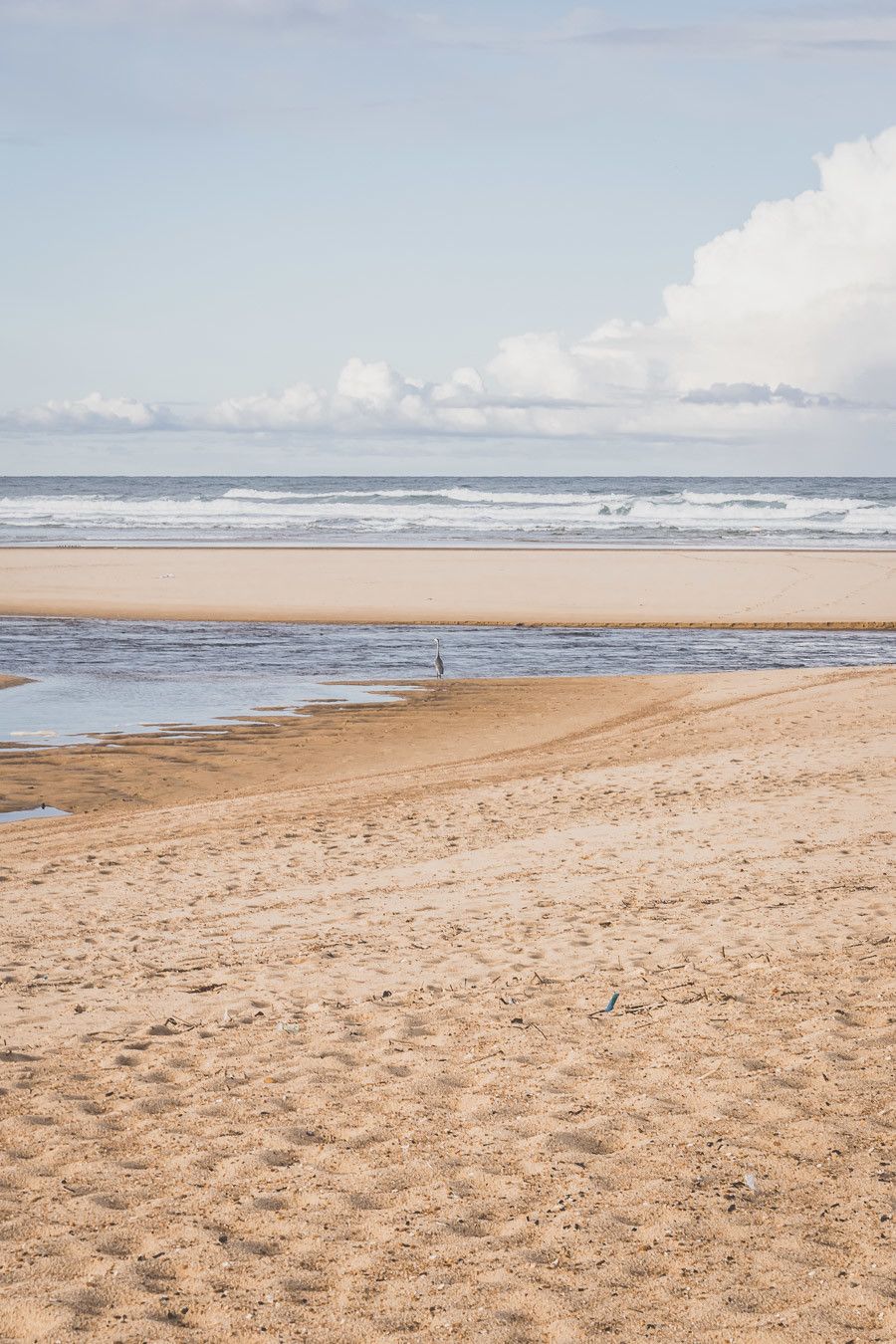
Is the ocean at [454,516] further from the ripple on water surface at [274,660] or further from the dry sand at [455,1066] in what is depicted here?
the dry sand at [455,1066]

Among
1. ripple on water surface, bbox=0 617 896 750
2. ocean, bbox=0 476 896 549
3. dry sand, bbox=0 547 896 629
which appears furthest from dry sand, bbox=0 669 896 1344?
ocean, bbox=0 476 896 549

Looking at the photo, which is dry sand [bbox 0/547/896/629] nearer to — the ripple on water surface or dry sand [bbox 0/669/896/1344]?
the ripple on water surface

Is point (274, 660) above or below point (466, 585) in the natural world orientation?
below

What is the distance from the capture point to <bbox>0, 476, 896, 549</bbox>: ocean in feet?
166

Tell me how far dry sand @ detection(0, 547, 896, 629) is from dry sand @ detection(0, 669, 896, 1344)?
53.9 ft

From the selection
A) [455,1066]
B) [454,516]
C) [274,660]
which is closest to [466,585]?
[274,660]

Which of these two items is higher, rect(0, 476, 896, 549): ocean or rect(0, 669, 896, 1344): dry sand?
rect(0, 476, 896, 549): ocean

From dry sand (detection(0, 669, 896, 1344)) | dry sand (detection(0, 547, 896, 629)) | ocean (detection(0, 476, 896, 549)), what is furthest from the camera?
ocean (detection(0, 476, 896, 549))

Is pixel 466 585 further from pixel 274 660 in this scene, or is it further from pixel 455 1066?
pixel 455 1066

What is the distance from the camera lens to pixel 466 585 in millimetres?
32875

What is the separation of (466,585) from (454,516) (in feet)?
115

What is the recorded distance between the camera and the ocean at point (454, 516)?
50.5 m

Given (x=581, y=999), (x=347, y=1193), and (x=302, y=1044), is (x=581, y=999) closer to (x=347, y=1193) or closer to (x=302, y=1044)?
(x=302, y=1044)

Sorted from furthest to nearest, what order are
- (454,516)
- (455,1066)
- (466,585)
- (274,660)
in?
(454,516) < (466,585) < (274,660) < (455,1066)
